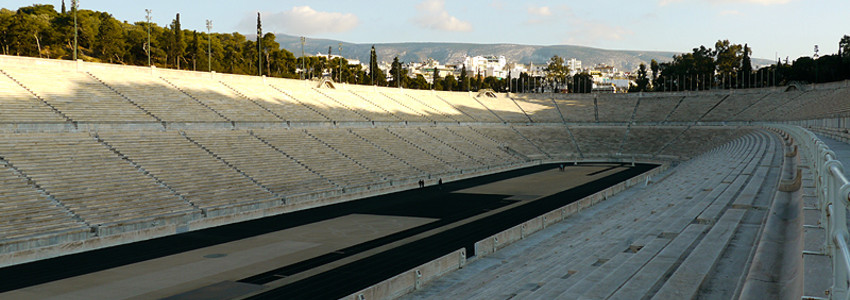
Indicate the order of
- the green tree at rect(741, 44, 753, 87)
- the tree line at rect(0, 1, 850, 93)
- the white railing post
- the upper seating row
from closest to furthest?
the white railing post < the upper seating row < the tree line at rect(0, 1, 850, 93) < the green tree at rect(741, 44, 753, 87)

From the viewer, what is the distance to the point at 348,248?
64.4 feet

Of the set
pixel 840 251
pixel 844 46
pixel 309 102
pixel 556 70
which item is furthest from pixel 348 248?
pixel 556 70

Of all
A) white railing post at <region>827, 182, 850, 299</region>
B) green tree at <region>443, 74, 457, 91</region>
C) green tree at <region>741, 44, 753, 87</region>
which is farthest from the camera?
green tree at <region>443, 74, 457, 91</region>

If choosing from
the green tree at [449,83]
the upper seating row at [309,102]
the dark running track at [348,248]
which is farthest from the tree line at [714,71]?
the dark running track at [348,248]

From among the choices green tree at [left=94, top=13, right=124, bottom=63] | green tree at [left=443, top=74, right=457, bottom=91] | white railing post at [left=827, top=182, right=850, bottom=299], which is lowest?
white railing post at [left=827, top=182, right=850, bottom=299]

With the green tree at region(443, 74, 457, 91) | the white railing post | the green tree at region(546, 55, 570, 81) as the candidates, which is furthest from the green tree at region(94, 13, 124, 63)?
the green tree at region(546, 55, 570, 81)

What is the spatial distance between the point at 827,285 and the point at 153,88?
41.3 metres

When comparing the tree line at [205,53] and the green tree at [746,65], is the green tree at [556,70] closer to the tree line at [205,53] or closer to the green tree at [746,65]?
the tree line at [205,53]

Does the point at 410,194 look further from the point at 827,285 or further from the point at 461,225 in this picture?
the point at 827,285

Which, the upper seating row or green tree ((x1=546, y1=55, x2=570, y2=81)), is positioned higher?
green tree ((x1=546, y1=55, x2=570, y2=81))

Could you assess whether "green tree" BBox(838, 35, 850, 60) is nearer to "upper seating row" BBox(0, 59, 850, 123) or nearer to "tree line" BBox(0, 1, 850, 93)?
"tree line" BBox(0, 1, 850, 93)

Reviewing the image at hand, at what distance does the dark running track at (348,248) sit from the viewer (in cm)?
1545

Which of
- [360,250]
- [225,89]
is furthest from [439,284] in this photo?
[225,89]

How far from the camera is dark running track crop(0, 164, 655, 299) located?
15.5m
